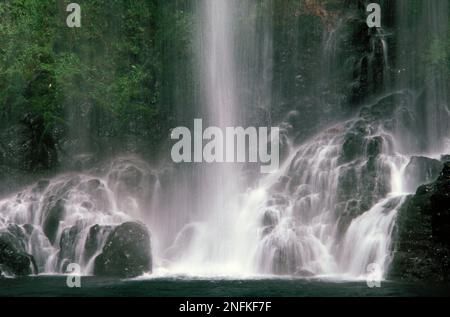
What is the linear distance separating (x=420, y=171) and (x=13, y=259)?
1403 cm

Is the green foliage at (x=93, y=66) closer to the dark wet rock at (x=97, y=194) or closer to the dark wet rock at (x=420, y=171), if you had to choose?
the dark wet rock at (x=97, y=194)

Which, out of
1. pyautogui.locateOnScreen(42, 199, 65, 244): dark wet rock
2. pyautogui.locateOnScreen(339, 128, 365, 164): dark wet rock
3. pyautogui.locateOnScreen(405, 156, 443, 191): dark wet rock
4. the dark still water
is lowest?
the dark still water

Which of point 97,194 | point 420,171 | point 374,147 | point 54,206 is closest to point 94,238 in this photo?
point 54,206

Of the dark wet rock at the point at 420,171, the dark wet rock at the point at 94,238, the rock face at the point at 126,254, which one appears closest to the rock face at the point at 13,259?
the dark wet rock at the point at 94,238

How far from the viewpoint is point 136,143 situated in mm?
31594

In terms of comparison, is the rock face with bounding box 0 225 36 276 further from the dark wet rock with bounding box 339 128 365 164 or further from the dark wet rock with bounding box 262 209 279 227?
the dark wet rock with bounding box 339 128 365 164

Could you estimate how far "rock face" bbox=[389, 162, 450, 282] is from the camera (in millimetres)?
19422

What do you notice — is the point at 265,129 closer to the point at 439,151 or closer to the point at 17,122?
the point at 439,151

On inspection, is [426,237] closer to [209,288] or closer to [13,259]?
[209,288]

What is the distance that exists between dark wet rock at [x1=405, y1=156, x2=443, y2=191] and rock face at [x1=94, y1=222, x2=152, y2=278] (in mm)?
9266

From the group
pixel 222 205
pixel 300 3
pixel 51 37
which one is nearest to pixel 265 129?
pixel 222 205

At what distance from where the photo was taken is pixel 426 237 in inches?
781

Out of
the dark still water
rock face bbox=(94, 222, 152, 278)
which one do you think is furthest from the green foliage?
the dark still water
